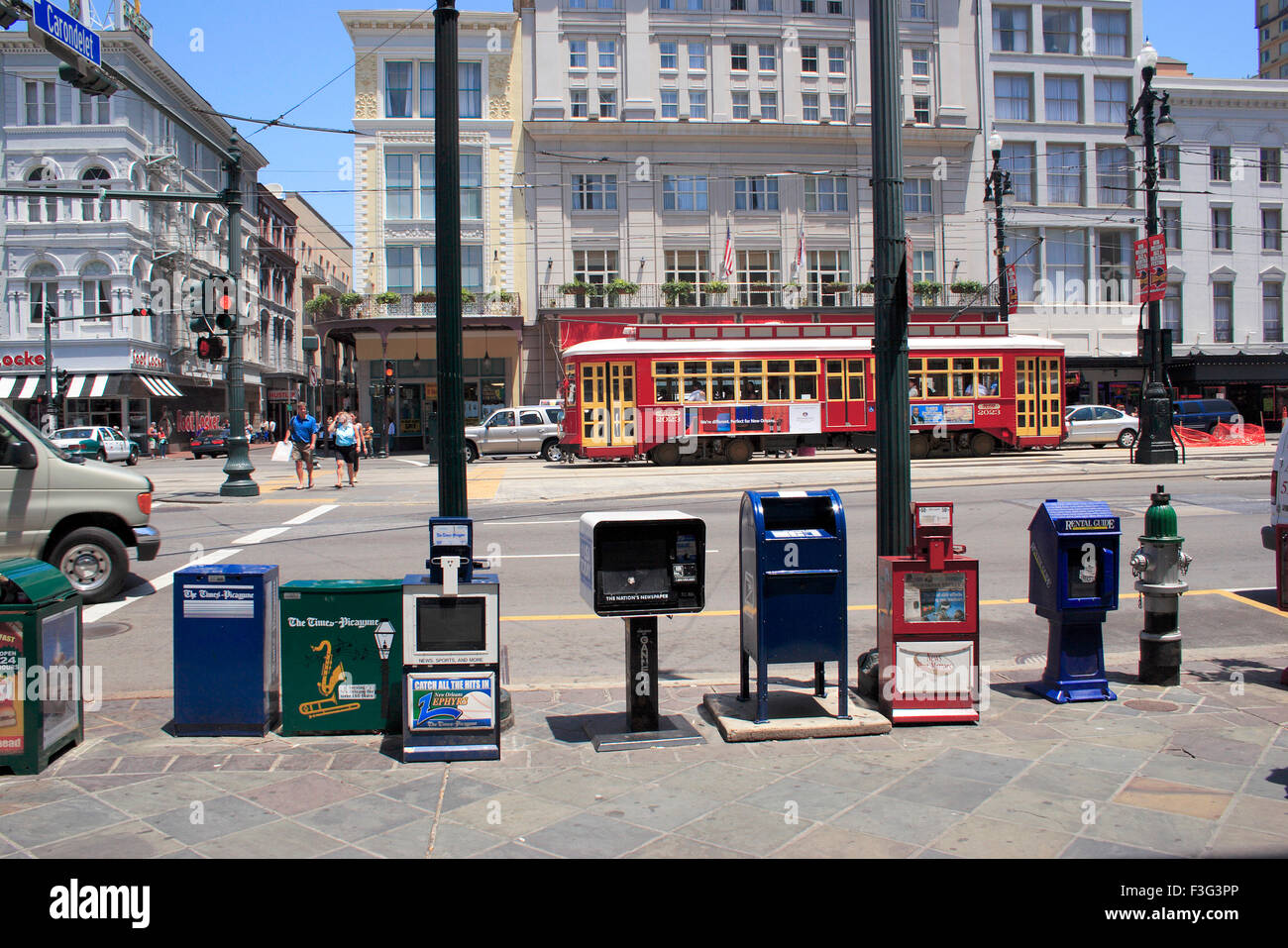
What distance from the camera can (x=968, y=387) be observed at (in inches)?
1102

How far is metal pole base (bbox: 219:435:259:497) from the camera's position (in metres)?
19.7

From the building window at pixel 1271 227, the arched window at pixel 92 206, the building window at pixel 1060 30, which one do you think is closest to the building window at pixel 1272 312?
the building window at pixel 1271 227

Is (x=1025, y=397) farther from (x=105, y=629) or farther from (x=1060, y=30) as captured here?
(x=1060, y=30)

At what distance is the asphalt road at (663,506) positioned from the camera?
7.97 m

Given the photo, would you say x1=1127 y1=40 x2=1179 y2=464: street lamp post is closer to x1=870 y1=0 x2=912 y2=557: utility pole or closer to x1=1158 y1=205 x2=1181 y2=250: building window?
x1=870 y1=0 x2=912 y2=557: utility pole

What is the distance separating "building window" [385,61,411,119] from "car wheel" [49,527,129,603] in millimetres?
36438

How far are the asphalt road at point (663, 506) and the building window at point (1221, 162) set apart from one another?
26.6 metres

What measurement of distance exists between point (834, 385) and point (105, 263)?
123 ft

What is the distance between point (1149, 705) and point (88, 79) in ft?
39.3

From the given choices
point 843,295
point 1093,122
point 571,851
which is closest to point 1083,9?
point 1093,122

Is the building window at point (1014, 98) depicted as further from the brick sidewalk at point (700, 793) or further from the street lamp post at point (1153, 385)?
the brick sidewalk at point (700, 793)

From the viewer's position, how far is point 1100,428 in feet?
105

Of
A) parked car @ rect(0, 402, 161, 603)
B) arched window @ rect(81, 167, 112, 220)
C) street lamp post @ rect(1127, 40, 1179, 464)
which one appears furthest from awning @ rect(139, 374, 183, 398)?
street lamp post @ rect(1127, 40, 1179, 464)

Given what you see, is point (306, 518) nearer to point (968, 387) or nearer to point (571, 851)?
point (571, 851)
